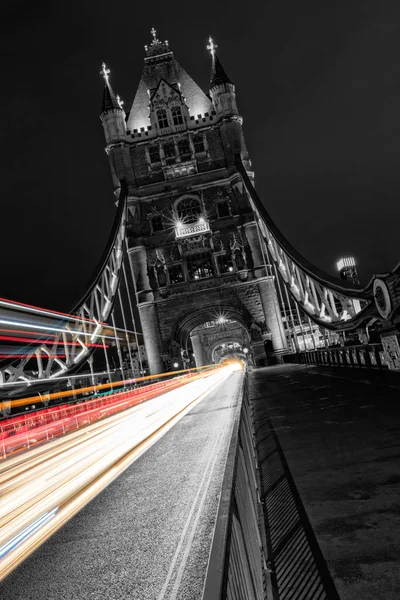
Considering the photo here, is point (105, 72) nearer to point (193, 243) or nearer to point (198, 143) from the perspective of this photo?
point (198, 143)

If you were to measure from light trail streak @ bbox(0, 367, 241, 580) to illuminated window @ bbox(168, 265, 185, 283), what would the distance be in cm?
3111

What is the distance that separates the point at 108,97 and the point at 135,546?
46730mm

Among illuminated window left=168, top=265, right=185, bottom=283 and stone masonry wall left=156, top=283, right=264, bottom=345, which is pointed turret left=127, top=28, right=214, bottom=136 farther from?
stone masonry wall left=156, top=283, right=264, bottom=345

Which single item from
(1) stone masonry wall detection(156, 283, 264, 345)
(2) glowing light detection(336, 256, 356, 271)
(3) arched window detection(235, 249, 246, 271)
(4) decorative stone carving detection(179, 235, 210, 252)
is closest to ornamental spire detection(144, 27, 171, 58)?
(4) decorative stone carving detection(179, 235, 210, 252)

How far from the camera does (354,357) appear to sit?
1444 centimetres

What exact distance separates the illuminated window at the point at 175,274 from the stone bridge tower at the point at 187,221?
9 cm

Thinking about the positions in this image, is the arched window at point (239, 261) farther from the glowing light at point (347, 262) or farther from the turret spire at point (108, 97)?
the glowing light at point (347, 262)

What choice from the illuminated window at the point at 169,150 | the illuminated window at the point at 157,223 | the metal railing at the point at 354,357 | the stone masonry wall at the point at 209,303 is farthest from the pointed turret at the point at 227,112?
the metal railing at the point at 354,357

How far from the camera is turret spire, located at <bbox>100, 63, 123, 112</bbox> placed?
4288cm

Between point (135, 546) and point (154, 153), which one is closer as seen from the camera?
point (135, 546)

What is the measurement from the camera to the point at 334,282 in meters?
17.6

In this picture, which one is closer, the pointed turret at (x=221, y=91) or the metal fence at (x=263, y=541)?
the metal fence at (x=263, y=541)

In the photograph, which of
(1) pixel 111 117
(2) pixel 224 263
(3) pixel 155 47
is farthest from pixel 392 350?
(3) pixel 155 47

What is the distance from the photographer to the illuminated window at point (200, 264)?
40.5 meters
